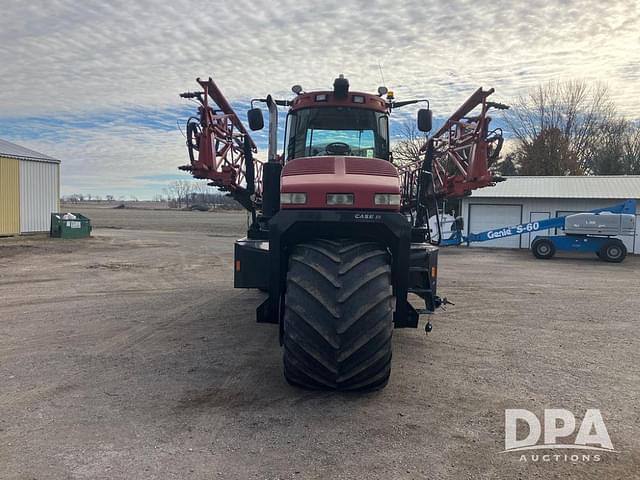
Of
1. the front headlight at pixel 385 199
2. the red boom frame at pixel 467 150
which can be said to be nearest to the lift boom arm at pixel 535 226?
the red boom frame at pixel 467 150

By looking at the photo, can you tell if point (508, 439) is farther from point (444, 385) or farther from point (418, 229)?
point (418, 229)

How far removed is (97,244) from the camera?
2194 centimetres

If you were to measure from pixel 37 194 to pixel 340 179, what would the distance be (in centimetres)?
2512

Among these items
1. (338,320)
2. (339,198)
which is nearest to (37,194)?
(339,198)

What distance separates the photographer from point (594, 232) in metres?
20.0

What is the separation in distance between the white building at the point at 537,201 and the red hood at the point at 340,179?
2129cm

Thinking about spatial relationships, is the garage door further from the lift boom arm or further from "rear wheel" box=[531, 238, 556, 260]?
"rear wheel" box=[531, 238, 556, 260]

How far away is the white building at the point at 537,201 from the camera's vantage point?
79.8ft

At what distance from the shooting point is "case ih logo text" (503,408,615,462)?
4.04 metres

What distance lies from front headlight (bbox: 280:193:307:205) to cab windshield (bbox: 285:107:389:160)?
172 centimetres

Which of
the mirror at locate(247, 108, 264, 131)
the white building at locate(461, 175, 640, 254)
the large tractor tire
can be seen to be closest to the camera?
the large tractor tire

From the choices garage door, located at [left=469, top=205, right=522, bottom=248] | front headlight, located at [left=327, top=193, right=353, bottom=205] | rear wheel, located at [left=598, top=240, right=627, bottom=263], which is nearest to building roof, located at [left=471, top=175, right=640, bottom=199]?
garage door, located at [left=469, top=205, right=522, bottom=248]

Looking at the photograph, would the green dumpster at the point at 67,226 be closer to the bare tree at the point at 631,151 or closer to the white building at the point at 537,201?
the white building at the point at 537,201

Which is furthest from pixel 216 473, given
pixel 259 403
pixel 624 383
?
pixel 624 383
